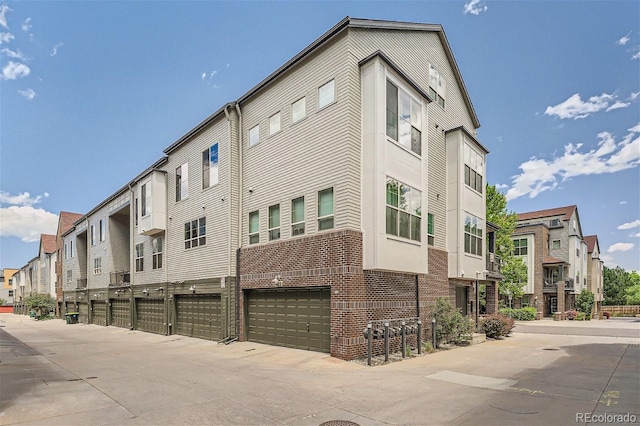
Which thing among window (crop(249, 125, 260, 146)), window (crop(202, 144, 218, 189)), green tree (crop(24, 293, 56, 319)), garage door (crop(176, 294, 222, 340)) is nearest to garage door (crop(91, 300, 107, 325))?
garage door (crop(176, 294, 222, 340))

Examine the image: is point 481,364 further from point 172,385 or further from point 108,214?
point 108,214

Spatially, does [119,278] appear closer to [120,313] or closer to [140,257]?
[120,313]

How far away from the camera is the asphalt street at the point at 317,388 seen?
24.0 ft

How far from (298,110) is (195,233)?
930cm

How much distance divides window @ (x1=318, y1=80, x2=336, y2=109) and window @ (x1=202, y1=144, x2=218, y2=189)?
718cm

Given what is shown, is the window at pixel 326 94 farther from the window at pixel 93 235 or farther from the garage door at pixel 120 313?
the window at pixel 93 235

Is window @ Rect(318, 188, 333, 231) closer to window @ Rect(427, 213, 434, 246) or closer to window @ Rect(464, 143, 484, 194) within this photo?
window @ Rect(427, 213, 434, 246)

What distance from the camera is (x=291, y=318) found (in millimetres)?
15695

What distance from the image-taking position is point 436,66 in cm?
1992

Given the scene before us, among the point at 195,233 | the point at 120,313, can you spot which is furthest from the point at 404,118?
the point at 120,313

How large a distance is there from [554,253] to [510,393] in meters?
43.9

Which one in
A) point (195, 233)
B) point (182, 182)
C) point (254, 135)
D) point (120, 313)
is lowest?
point (120, 313)

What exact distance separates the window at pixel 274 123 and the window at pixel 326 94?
104 inches

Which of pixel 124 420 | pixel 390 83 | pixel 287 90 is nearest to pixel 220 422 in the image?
pixel 124 420
